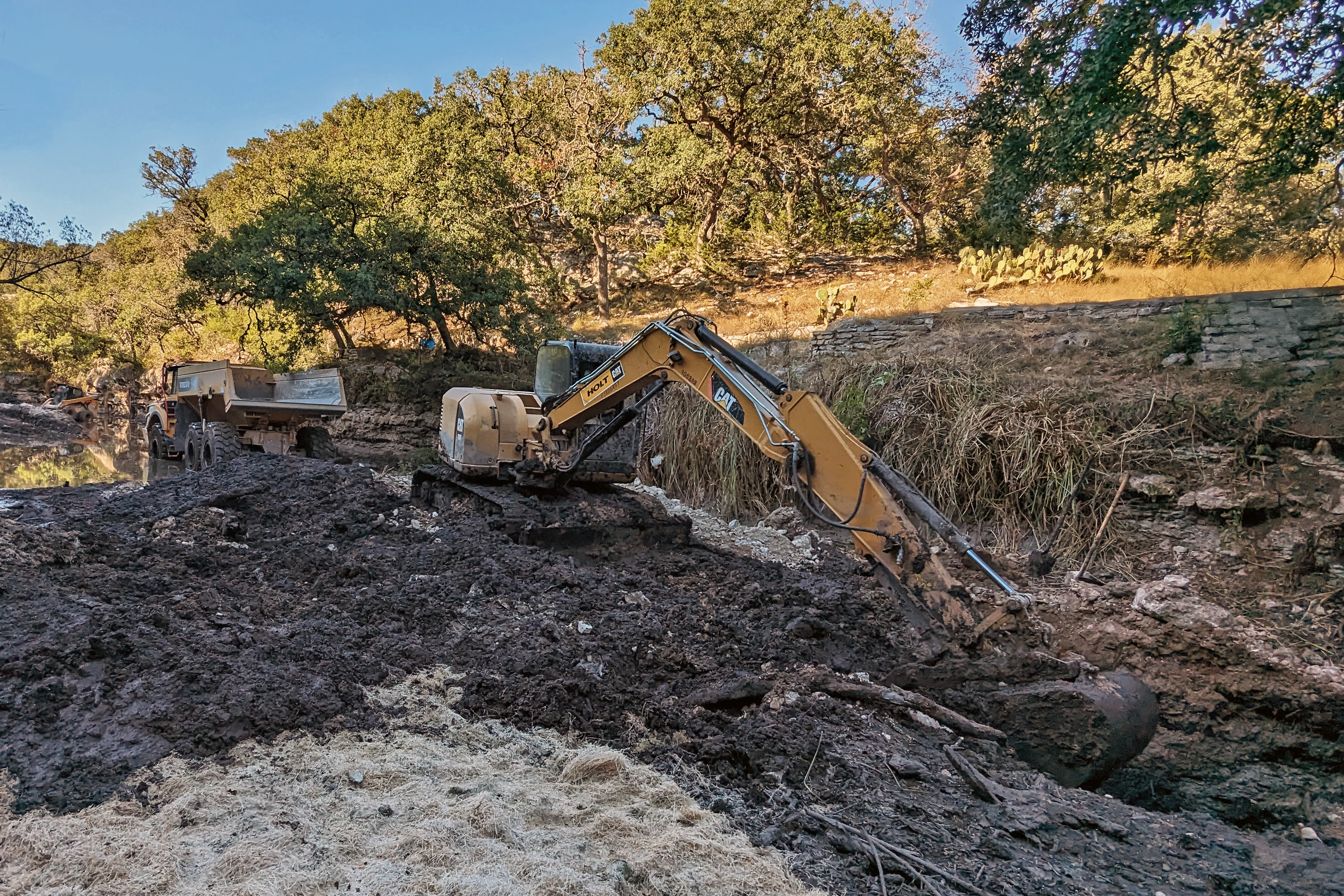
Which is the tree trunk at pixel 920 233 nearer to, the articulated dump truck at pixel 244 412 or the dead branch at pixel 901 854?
the articulated dump truck at pixel 244 412

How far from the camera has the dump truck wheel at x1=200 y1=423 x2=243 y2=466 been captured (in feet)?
32.0

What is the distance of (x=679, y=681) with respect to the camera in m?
3.74

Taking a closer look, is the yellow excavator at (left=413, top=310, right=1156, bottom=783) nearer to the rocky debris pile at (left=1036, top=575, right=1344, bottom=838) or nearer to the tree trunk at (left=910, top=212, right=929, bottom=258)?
the rocky debris pile at (left=1036, top=575, right=1344, bottom=838)

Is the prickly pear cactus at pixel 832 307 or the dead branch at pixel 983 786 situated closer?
the dead branch at pixel 983 786

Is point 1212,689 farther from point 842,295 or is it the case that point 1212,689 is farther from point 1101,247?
point 842,295

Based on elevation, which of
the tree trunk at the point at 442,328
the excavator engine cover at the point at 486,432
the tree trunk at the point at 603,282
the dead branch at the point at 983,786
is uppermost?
the tree trunk at the point at 603,282

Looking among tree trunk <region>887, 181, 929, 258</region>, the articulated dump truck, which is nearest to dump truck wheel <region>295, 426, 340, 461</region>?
the articulated dump truck

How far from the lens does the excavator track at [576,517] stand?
6.18m

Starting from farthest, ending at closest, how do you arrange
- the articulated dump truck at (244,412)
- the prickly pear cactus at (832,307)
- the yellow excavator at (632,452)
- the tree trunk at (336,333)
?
the tree trunk at (336,333) < the prickly pear cactus at (832,307) < the articulated dump truck at (244,412) < the yellow excavator at (632,452)

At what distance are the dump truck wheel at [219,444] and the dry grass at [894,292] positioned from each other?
8187 mm

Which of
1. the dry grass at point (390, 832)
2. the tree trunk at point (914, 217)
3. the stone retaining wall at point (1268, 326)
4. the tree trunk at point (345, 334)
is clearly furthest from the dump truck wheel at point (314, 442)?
the tree trunk at point (914, 217)

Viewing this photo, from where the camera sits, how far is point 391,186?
1659 centimetres

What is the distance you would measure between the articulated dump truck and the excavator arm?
6531mm

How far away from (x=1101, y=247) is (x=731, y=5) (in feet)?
32.8
